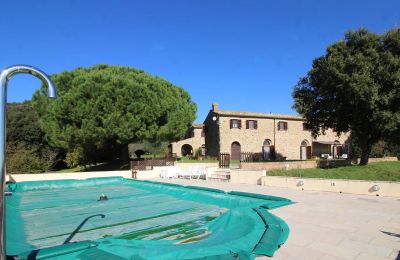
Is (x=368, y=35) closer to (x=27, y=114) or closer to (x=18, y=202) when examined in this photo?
(x=18, y=202)

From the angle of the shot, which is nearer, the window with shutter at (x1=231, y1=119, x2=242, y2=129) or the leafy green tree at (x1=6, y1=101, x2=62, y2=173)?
the leafy green tree at (x1=6, y1=101, x2=62, y2=173)

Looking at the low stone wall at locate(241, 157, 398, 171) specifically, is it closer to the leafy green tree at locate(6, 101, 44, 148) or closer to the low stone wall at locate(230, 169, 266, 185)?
the low stone wall at locate(230, 169, 266, 185)

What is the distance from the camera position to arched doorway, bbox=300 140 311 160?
36.8m

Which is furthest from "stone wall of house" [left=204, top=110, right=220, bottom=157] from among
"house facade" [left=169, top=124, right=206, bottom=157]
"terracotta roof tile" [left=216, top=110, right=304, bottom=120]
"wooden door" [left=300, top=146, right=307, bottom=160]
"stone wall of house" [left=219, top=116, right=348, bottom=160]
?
"wooden door" [left=300, top=146, right=307, bottom=160]

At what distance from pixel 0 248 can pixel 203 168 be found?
16528mm

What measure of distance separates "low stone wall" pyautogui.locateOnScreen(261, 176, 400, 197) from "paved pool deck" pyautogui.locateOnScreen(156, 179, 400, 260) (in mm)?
510

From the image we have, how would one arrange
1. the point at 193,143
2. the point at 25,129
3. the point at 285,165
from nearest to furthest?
1. the point at 285,165
2. the point at 25,129
3. the point at 193,143

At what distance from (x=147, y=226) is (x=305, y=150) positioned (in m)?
32.8

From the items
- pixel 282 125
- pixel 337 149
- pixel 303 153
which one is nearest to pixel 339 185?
pixel 282 125

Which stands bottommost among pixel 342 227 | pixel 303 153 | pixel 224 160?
pixel 342 227

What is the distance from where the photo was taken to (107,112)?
22.3m

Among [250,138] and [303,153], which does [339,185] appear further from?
[303,153]

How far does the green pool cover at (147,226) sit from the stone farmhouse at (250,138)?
1971 cm

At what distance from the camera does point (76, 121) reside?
2252 cm
